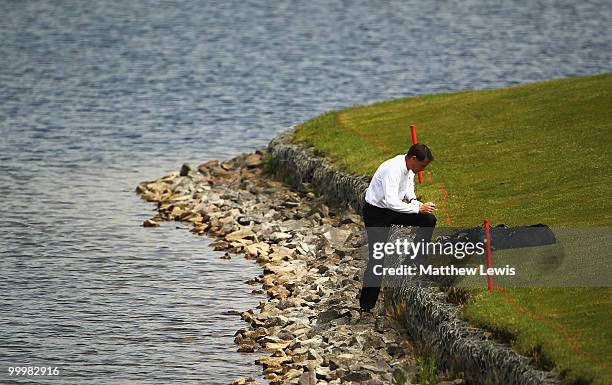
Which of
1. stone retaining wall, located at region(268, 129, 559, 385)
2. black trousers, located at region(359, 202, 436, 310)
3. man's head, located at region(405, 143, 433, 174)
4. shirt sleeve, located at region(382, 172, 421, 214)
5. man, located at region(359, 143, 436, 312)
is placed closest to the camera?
stone retaining wall, located at region(268, 129, 559, 385)

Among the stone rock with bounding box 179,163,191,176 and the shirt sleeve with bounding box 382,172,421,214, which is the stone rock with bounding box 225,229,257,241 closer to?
the stone rock with bounding box 179,163,191,176

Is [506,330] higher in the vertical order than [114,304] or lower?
higher

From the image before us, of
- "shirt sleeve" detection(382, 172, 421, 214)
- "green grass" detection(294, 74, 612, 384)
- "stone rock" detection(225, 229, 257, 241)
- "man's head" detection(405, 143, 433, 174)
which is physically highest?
"man's head" detection(405, 143, 433, 174)

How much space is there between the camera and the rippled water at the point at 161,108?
1075 inches

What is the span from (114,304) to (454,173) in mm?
10110

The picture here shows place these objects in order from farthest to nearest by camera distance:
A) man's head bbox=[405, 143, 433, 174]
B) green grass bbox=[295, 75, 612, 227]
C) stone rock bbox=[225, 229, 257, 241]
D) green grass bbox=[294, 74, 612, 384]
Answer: stone rock bbox=[225, 229, 257, 241]
green grass bbox=[295, 75, 612, 227]
man's head bbox=[405, 143, 433, 174]
green grass bbox=[294, 74, 612, 384]

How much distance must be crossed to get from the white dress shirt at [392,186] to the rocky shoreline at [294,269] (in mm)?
2974

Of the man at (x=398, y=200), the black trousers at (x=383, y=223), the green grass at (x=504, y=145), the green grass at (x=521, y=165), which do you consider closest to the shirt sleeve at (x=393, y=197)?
the man at (x=398, y=200)

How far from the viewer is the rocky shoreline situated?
23.7 metres

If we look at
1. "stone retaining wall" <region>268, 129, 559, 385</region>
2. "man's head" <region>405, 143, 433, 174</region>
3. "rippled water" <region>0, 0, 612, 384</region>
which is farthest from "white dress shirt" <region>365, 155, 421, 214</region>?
"rippled water" <region>0, 0, 612, 384</region>

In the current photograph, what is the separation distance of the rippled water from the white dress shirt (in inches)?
177

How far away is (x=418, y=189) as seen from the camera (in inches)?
1254

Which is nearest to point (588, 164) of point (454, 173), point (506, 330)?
point (454, 173)

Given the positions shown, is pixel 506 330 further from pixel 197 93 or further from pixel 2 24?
pixel 2 24
